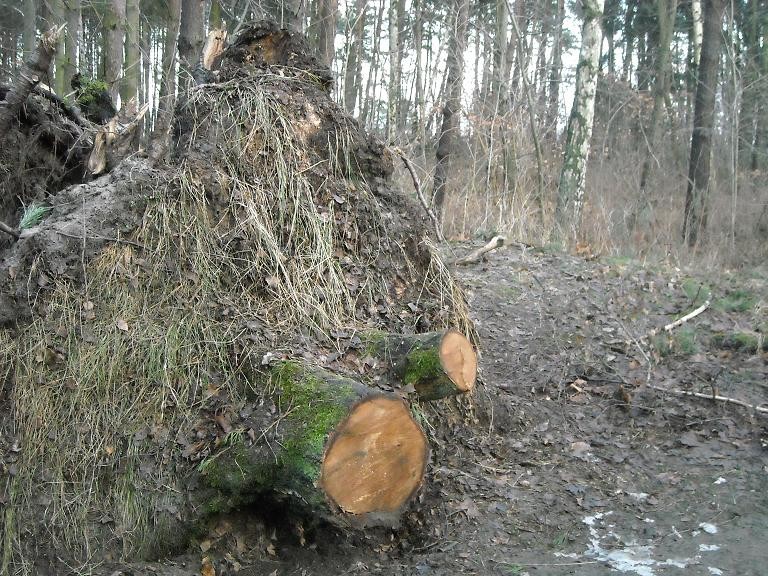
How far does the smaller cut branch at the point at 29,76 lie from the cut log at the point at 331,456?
306cm

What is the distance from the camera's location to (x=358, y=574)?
3752 millimetres

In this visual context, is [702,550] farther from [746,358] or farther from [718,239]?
[718,239]

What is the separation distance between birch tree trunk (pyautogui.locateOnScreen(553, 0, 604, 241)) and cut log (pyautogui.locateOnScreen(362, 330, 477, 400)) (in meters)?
8.02

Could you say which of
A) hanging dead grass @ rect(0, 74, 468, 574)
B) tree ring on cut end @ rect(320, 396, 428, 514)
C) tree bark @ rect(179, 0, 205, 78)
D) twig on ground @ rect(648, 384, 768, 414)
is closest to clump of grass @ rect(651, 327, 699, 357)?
twig on ground @ rect(648, 384, 768, 414)

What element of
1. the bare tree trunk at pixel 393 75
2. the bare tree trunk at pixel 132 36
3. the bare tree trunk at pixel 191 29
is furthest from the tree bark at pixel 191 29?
the bare tree trunk at pixel 393 75

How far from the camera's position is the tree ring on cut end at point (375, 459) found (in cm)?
339

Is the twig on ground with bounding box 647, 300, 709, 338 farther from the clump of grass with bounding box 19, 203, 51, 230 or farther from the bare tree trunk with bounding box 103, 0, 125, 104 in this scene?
the bare tree trunk with bounding box 103, 0, 125, 104

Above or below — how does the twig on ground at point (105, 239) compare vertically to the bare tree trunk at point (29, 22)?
below

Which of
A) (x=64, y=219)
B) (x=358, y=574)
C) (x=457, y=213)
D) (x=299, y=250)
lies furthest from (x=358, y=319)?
(x=457, y=213)

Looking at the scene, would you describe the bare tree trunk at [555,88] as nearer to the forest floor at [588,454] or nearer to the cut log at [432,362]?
the forest floor at [588,454]

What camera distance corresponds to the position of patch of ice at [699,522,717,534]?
4273mm

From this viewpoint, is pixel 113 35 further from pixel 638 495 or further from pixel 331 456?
pixel 638 495

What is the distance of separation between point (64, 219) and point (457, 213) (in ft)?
24.9

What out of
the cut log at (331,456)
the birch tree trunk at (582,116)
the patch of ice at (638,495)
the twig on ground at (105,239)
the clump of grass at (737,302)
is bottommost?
the patch of ice at (638,495)
